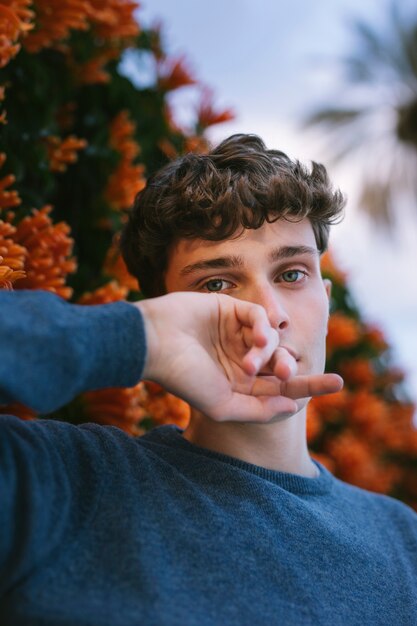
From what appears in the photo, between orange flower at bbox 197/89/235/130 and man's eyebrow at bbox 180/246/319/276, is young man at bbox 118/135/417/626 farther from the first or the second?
orange flower at bbox 197/89/235/130

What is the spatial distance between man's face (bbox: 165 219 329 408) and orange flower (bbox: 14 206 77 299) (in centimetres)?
18

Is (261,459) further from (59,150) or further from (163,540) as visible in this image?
(59,150)

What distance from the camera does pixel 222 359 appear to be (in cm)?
81

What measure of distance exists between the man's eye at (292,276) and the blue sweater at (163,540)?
0.27 m

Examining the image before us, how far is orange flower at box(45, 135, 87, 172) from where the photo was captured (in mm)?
1097

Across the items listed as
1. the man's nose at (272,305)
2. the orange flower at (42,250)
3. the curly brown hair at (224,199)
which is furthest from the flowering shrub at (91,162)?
the man's nose at (272,305)

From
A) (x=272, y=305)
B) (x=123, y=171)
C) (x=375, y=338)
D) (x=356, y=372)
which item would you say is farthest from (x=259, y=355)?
(x=375, y=338)

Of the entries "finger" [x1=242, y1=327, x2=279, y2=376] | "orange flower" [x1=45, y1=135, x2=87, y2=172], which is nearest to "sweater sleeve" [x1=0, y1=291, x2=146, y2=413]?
"finger" [x1=242, y1=327, x2=279, y2=376]

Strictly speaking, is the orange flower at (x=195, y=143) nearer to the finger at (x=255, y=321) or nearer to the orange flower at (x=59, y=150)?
the orange flower at (x=59, y=150)

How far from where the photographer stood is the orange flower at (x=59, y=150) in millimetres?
1097

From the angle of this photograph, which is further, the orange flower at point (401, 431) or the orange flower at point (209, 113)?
the orange flower at point (401, 431)

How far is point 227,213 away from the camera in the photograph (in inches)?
36.6

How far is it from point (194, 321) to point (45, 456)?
0.74ft

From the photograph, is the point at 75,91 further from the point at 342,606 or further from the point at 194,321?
the point at 342,606
